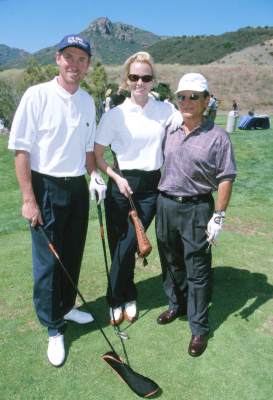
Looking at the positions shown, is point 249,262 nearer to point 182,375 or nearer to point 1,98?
point 182,375

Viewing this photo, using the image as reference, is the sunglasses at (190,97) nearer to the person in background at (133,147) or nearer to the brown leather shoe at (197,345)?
the person in background at (133,147)

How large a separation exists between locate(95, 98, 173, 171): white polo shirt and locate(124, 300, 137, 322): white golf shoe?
1.44m

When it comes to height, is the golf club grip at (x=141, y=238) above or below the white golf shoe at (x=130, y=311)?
above

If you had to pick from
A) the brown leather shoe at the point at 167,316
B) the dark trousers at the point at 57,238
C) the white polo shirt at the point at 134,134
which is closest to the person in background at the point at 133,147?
the white polo shirt at the point at 134,134

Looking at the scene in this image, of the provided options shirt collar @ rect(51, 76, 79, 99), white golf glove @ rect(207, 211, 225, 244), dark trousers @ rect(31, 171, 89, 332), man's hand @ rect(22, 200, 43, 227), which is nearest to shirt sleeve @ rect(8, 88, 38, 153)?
shirt collar @ rect(51, 76, 79, 99)

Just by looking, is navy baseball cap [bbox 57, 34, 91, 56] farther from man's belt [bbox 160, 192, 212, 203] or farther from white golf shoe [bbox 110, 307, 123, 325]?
white golf shoe [bbox 110, 307, 123, 325]

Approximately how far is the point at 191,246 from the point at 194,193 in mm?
482

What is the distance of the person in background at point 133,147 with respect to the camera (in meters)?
3.66

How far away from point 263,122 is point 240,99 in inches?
1392

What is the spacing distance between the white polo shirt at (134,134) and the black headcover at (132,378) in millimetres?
1628

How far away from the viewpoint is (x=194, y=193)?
3.59 meters

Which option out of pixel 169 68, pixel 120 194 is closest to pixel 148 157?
pixel 120 194

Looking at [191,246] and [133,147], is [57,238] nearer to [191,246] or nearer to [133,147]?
[133,147]

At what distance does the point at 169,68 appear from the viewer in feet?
208
